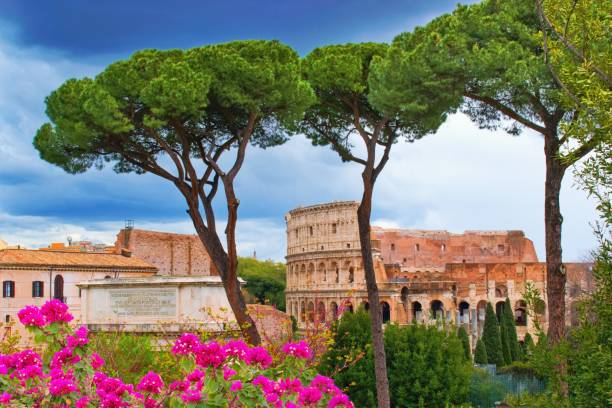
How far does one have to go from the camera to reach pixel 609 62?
434cm

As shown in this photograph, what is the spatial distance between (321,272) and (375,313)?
34.3 metres

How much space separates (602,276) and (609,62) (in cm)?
138

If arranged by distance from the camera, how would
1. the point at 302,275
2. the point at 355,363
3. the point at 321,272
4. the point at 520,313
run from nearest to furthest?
1. the point at 355,363
2. the point at 520,313
3. the point at 321,272
4. the point at 302,275

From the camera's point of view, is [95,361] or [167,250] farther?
[167,250]

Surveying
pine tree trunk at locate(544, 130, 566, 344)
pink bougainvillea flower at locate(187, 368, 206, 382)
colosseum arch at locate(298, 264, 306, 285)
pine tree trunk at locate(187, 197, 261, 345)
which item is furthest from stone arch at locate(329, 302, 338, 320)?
pink bougainvillea flower at locate(187, 368, 206, 382)

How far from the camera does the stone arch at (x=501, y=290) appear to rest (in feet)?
125

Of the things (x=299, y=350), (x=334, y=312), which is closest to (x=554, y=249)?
(x=299, y=350)

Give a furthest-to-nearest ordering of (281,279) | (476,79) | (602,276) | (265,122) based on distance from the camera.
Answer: (281,279) → (265,122) → (476,79) → (602,276)

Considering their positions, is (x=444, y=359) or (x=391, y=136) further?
(x=391, y=136)

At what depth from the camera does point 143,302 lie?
11625 mm

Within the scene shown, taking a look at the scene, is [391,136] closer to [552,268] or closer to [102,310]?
[552,268]

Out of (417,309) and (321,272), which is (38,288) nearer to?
(321,272)

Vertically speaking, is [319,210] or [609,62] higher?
[319,210]

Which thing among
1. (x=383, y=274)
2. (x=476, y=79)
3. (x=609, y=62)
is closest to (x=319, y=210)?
(x=383, y=274)
